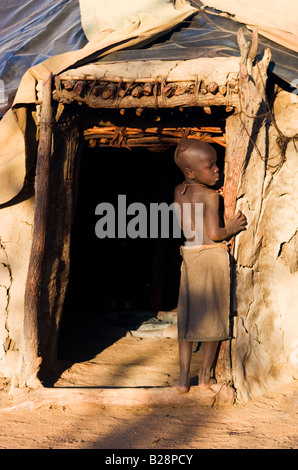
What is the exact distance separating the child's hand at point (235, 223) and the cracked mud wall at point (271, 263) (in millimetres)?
176

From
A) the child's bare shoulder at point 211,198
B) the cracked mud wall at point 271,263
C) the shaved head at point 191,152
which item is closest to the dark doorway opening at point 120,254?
the cracked mud wall at point 271,263

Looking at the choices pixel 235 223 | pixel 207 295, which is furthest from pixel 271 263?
pixel 207 295

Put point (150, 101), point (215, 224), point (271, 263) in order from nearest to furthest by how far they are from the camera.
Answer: point (215, 224) < point (150, 101) < point (271, 263)

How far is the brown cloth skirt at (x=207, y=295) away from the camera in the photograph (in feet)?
15.2

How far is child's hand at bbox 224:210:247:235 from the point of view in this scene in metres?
4.65

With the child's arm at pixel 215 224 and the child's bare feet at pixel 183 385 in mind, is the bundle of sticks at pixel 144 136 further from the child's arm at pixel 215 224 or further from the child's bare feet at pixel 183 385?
the child's bare feet at pixel 183 385

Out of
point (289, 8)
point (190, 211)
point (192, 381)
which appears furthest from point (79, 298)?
point (289, 8)

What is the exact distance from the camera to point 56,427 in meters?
4.28

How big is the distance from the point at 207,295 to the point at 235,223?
626 millimetres

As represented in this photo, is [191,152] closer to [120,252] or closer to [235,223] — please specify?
[235,223]

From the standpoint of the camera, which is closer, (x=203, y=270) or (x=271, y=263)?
(x=203, y=270)

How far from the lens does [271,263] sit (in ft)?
17.1

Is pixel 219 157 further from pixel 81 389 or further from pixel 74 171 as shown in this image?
pixel 81 389

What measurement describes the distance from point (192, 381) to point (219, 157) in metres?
3.26
